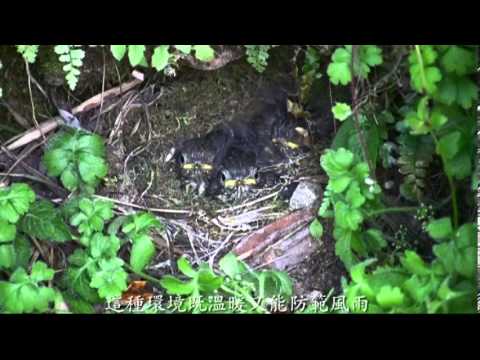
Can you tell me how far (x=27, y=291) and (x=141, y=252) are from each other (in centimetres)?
29

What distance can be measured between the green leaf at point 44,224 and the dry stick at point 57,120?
160 mm

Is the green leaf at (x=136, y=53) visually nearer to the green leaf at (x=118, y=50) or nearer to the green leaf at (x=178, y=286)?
the green leaf at (x=118, y=50)

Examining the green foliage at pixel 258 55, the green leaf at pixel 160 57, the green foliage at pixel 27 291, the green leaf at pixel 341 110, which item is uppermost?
the green foliage at pixel 258 55

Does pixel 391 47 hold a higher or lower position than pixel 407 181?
higher

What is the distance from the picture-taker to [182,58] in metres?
1.89

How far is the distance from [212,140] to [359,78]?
1.28 feet

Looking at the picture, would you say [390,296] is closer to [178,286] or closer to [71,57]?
[178,286]

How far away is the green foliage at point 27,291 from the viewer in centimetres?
190

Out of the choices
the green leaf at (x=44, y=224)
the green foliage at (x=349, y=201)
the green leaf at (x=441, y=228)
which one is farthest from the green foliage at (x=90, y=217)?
the green leaf at (x=441, y=228)

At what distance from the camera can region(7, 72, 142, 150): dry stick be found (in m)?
1.94

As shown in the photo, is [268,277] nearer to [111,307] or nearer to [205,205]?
[205,205]

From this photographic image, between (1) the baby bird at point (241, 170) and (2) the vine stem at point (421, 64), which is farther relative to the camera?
(1) the baby bird at point (241, 170)

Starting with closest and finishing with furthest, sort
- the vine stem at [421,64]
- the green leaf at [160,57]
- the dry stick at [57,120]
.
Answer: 1. the vine stem at [421,64]
2. the green leaf at [160,57]
3. the dry stick at [57,120]

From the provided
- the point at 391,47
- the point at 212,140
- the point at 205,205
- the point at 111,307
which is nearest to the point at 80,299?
the point at 111,307
